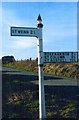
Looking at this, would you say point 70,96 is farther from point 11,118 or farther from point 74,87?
point 11,118

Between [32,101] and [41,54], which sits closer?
[41,54]

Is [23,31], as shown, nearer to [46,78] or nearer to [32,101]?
[32,101]

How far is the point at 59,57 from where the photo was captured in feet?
21.1

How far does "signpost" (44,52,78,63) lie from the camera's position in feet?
21.0

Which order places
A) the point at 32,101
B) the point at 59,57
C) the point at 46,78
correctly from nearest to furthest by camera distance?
the point at 59,57 → the point at 32,101 → the point at 46,78

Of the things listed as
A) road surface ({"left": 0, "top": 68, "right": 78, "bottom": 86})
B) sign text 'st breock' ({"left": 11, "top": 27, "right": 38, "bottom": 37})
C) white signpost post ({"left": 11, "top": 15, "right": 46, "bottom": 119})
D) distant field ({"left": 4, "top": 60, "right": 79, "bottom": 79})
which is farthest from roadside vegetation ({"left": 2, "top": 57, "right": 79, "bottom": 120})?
sign text 'st breock' ({"left": 11, "top": 27, "right": 38, "bottom": 37})

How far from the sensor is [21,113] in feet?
24.9

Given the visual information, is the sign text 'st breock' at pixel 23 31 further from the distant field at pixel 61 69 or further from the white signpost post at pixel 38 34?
the distant field at pixel 61 69

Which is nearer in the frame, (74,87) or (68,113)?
(68,113)

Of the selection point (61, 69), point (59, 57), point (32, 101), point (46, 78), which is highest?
point (59, 57)

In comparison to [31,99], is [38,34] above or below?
above

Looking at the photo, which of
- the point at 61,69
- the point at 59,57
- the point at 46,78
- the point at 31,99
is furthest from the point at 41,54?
the point at 61,69

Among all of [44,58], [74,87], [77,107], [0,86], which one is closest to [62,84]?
[74,87]

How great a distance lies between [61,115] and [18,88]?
1368 mm
